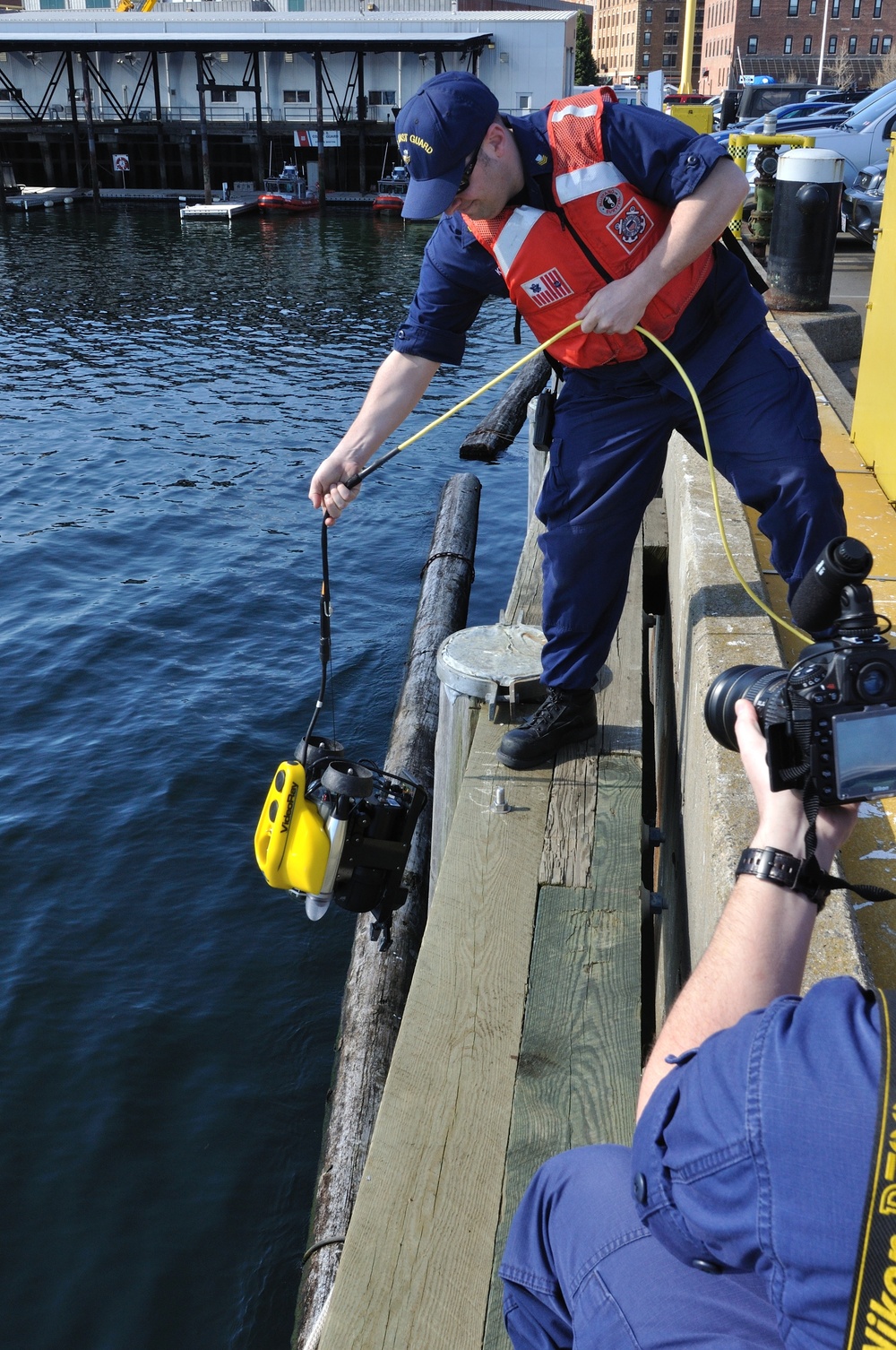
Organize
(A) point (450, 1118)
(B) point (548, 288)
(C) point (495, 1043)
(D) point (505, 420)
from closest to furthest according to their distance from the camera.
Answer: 1. (A) point (450, 1118)
2. (C) point (495, 1043)
3. (B) point (548, 288)
4. (D) point (505, 420)

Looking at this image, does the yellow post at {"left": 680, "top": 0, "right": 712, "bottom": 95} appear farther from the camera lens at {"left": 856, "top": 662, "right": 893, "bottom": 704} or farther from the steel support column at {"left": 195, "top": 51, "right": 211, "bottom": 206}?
the camera lens at {"left": 856, "top": 662, "right": 893, "bottom": 704}

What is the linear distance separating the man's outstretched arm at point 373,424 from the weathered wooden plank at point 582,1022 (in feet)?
3.98

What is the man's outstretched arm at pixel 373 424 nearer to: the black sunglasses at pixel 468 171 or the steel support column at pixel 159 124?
the black sunglasses at pixel 468 171

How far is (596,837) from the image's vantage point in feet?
10.8

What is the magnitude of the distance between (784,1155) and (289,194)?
47.8 meters

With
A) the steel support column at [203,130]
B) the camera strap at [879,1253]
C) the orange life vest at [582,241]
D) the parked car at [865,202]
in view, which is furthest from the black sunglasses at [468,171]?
the steel support column at [203,130]

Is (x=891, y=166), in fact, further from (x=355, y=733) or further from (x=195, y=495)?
(x=195, y=495)

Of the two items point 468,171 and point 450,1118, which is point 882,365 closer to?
point 468,171

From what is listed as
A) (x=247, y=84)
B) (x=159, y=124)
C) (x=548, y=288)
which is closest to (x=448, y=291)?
(x=548, y=288)

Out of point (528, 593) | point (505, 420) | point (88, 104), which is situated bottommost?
point (505, 420)

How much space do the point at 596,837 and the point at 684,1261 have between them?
1.99m

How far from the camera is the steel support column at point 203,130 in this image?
4266 cm

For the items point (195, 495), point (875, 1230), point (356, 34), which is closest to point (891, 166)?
point (875, 1230)

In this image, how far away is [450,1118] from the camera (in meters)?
2.44
